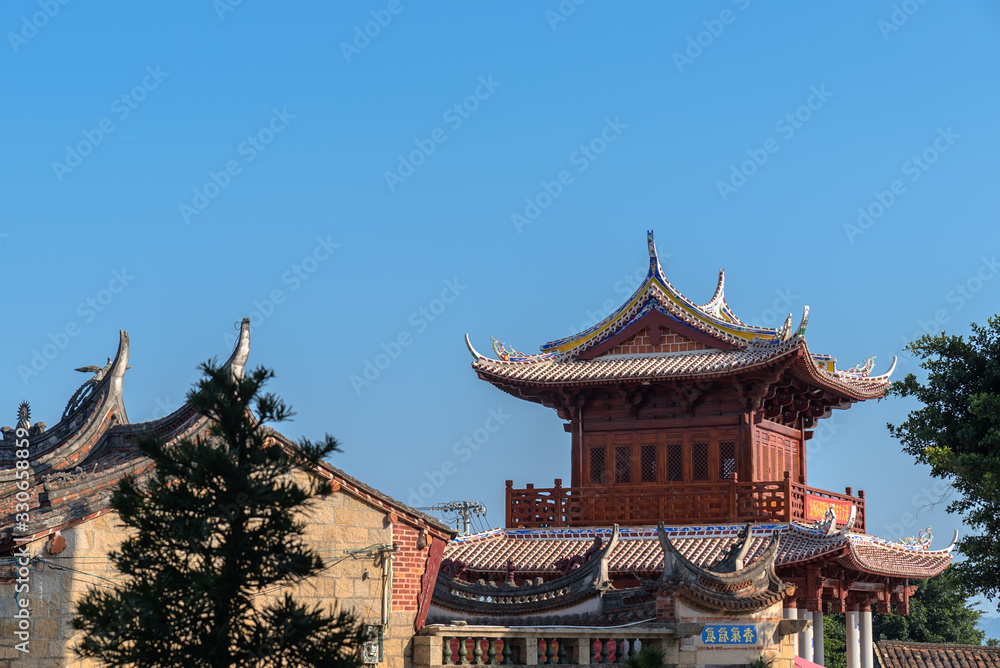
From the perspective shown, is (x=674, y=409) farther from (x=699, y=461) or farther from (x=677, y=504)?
(x=677, y=504)

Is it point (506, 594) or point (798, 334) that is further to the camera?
point (798, 334)

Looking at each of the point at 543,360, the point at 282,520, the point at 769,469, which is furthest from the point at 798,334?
the point at 282,520

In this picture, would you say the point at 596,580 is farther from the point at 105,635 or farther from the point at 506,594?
the point at 105,635

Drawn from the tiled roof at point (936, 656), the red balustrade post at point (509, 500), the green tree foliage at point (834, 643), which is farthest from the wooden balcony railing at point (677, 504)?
the green tree foliage at point (834, 643)

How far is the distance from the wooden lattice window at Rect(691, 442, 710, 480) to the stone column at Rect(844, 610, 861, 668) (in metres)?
3.81

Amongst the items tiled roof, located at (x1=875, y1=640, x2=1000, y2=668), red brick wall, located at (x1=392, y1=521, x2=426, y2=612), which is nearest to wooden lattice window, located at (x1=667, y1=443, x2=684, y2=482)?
tiled roof, located at (x1=875, y1=640, x2=1000, y2=668)

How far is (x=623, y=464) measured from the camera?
997 inches

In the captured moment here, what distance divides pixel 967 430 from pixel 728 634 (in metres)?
4.01

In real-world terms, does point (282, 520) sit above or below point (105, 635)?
above

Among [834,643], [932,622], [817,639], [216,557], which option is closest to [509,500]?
[817,639]

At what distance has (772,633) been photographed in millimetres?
17141

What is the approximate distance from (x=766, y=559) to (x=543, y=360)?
9236mm

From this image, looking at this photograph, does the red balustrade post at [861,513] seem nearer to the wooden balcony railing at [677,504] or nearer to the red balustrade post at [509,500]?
the wooden balcony railing at [677,504]

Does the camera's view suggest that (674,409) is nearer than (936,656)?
Yes
